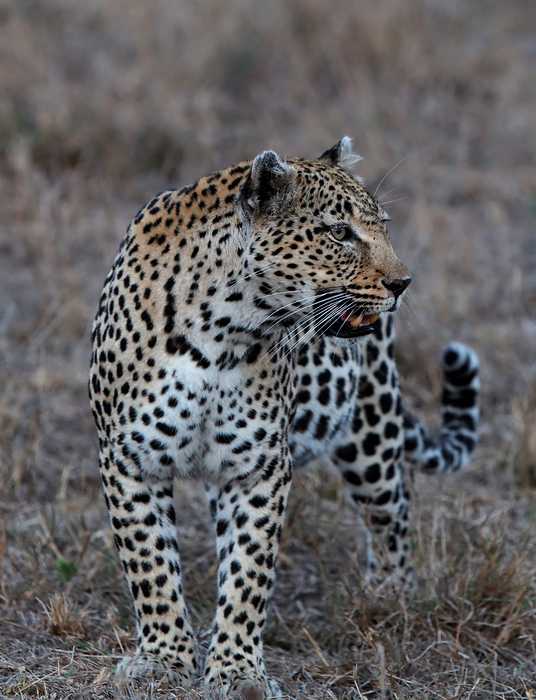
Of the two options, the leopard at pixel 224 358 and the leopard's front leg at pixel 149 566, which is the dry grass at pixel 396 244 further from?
the leopard at pixel 224 358

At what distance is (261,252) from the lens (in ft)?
12.3

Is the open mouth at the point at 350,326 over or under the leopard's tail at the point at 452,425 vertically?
over

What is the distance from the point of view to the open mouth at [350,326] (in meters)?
3.86

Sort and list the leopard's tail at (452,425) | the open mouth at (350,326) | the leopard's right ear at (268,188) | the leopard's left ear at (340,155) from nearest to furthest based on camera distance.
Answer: the leopard's right ear at (268,188) → the open mouth at (350,326) → the leopard's left ear at (340,155) → the leopard's tail at (452,425)

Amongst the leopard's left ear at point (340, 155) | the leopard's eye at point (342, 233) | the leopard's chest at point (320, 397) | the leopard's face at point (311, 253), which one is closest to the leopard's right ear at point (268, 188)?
the leopard's face at point (311, 253)

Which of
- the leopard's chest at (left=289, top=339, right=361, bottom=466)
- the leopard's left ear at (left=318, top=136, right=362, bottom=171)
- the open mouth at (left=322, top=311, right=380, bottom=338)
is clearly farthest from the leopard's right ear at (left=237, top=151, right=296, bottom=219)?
the leopard's chest at (left=289, top=339, right=361, bottom=466)

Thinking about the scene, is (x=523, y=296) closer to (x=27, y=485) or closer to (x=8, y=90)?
(x=27, y=485)

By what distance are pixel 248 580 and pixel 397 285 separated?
124 centimetres

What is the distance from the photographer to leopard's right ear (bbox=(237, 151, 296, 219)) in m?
3.70

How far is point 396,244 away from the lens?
920cm

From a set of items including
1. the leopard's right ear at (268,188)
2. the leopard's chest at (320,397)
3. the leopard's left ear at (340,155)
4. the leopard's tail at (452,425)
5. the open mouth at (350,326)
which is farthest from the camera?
the leopard's tail at (452,425)

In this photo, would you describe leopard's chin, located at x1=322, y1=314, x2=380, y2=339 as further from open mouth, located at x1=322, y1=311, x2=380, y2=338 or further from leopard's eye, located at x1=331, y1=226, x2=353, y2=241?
leopard's eye, located at x1=331, y1=226, x2=353, y2=241

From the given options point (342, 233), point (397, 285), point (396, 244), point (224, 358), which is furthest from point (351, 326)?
point (396, 244)

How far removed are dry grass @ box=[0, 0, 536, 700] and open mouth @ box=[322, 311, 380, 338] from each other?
0.88m
